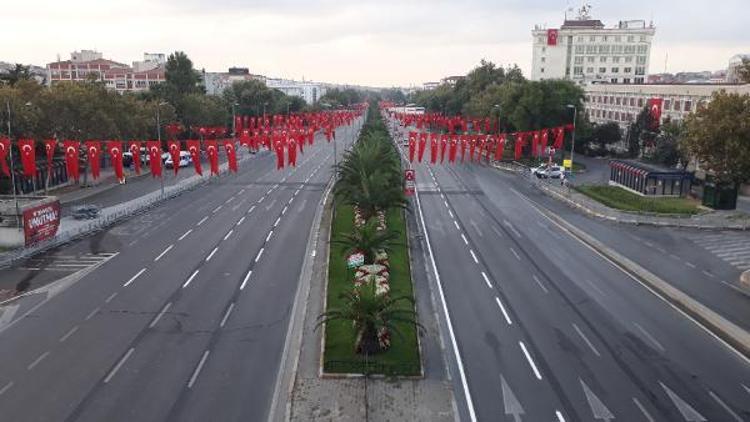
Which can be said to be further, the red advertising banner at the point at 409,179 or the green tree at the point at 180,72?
the green tree at the point at 180,72

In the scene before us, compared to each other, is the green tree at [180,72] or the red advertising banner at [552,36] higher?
the red advertising banner at [552,36]

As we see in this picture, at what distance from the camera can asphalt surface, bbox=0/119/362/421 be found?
69.9ft

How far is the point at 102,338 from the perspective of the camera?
87.2 feet

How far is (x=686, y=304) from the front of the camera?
31.5 metres

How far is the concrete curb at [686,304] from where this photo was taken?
2719 centimetres

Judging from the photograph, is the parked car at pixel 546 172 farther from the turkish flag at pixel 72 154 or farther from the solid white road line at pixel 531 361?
the solid white road line at pixel 531 361

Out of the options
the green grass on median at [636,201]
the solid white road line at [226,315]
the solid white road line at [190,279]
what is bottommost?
the solid white road line at [226,315]

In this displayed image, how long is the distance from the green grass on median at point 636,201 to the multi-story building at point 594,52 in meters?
87.3

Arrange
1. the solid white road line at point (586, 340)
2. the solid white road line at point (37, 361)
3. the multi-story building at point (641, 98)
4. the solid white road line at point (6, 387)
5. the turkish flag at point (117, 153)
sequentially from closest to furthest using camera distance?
the solid white road line at point (6, 387) → the solid white road line at point (37, 361) → the solid white road line at point (586, 340) → the turkish flag at point (117, 153) → the multi-story building at point (641, 98)

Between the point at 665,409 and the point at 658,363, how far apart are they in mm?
3898

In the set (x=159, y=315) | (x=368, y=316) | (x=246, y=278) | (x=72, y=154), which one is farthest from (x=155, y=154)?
(x=368, y=316)

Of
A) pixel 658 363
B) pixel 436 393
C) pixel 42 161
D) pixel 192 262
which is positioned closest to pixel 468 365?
pixel 436 393

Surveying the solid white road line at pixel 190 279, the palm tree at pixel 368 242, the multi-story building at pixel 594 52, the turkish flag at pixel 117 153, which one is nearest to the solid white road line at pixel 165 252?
the solid white road line at pixel 190 279

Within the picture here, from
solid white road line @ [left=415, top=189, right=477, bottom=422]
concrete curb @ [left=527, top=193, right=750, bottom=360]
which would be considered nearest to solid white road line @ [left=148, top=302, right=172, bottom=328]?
solid white road line @ [left=415, top=189, right=477, bottom=422]
